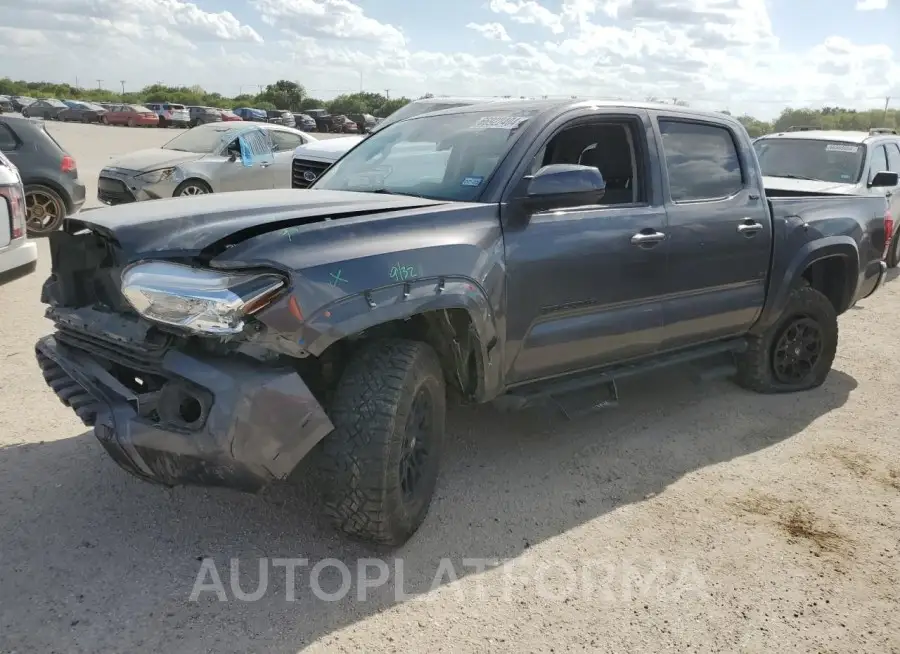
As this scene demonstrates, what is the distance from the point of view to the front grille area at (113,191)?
424 inches

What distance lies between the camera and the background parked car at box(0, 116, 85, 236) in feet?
31.2

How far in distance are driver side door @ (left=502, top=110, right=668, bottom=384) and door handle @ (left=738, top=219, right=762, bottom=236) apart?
2.43 feet

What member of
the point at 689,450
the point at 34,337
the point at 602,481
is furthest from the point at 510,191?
the point at 34,337

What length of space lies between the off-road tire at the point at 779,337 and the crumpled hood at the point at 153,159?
878 cm

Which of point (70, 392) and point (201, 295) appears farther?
point (70, 392)

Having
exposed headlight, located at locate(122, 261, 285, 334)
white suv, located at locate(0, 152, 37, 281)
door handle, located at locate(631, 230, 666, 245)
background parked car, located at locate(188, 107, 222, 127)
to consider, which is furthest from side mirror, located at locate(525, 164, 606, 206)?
background parked car, located at locate(188, 107, 222, 127)

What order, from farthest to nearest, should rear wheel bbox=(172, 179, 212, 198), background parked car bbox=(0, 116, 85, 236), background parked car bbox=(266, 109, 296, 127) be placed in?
background parked car bbox=(266, 109, 296, 127), rear wheel bbox=(172, 179, 212, 198), background parked car bbox=(0, 116, 85, 236)

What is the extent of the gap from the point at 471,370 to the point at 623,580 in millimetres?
1089

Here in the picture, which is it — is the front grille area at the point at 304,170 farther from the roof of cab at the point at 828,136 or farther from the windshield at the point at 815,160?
the roof of cab at the point at 828,136

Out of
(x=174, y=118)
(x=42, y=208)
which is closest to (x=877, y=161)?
(x=42, y=208)

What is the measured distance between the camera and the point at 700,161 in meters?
4.48

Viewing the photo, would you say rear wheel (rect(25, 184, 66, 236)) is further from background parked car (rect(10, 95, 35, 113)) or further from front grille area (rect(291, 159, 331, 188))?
background parked car (rect(10, 95, 35, 113))

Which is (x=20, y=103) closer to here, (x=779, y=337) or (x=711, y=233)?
(x=779, y=337)

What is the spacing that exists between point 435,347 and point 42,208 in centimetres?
836
